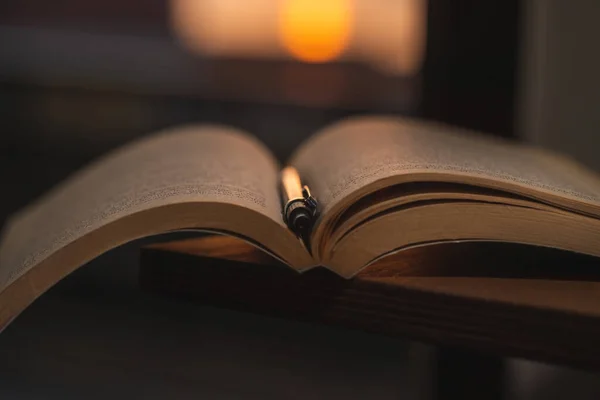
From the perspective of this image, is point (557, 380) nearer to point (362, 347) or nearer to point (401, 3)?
point (362, 347)

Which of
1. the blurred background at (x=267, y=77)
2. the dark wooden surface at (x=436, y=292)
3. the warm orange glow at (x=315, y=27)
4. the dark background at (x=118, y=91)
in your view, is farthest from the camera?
the warm orange glow at (x=315, y=27)

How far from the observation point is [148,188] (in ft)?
A: 1.81

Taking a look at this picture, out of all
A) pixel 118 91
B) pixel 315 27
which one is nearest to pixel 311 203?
pixel 118 91

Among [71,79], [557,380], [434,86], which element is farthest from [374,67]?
[557,380]

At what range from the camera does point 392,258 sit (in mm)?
508

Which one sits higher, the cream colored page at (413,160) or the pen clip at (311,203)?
the cream colored page at (413,160)

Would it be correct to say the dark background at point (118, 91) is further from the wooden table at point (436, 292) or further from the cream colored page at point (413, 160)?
the wooden table at point (436, 292)

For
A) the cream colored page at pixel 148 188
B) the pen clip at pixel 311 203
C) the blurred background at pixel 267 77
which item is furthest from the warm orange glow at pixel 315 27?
the pen clip at pixel 311 203

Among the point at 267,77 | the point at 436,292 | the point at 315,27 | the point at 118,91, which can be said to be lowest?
the point at 436,292

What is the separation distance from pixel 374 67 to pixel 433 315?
1.55 meters

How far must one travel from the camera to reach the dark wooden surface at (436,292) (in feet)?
1.46

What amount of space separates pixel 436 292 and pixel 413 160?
4.0 inches

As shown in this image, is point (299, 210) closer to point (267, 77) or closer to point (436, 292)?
point (436, 292)

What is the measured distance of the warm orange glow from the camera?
2.05 metres
